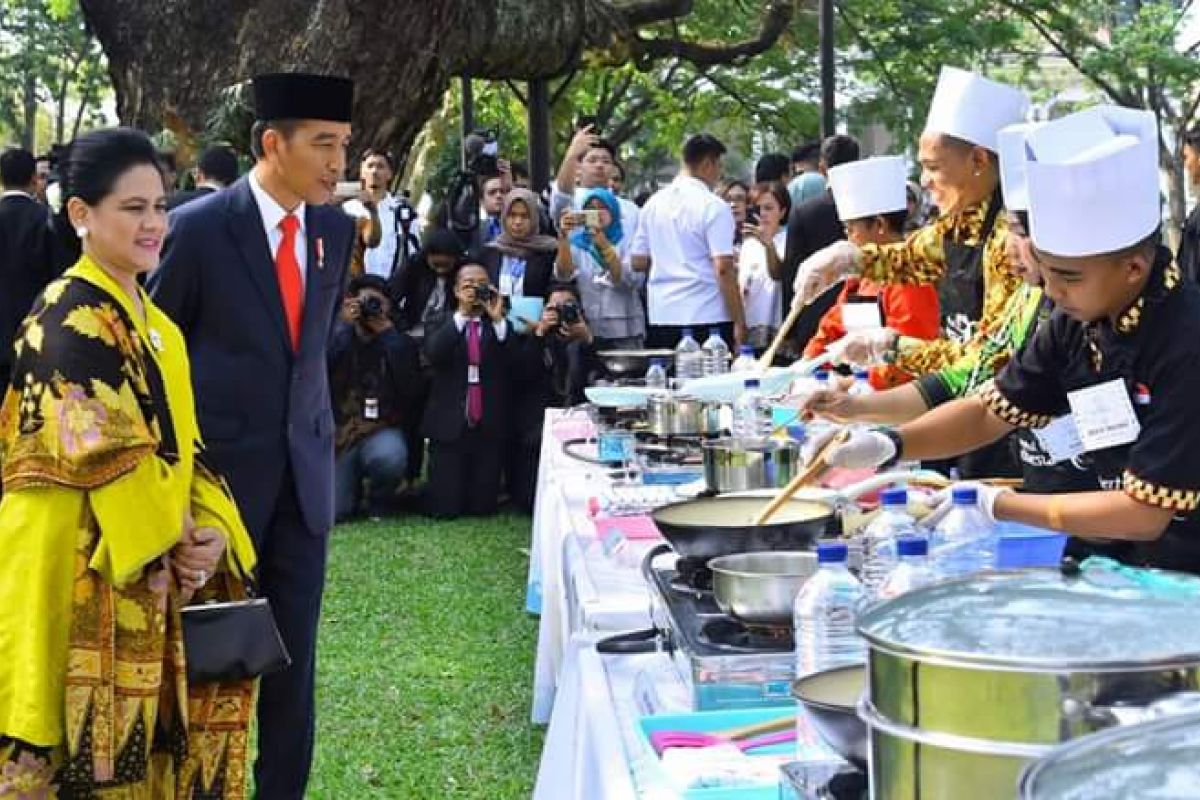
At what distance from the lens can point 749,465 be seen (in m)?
3.12

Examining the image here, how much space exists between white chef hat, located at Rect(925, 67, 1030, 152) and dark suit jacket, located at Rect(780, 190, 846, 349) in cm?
308

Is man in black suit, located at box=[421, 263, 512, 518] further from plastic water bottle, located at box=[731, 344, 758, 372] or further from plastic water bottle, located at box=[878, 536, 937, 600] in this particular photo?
plastic water bottle, located at box=[878, 536, 937, 600]

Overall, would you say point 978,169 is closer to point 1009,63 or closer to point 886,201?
point 886,201

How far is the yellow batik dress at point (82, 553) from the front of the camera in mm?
2545

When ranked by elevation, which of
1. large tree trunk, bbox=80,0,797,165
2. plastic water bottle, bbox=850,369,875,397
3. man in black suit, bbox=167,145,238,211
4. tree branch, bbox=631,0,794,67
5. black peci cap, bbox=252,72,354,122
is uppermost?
tree branch, bbox=631,0,794,67

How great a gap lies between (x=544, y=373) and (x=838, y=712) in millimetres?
6255

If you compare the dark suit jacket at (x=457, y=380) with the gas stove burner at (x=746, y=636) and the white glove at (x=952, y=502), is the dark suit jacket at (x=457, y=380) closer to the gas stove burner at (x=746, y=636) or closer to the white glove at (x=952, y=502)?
the white glove at (x=952, y=502)

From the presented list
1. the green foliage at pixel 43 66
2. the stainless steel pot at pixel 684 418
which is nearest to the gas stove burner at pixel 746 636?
the stainless steel pot at pixel 684 418

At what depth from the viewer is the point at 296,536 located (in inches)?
126

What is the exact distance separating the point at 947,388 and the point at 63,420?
1717 mm

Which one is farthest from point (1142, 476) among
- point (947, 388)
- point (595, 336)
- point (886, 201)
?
point (595, 336)

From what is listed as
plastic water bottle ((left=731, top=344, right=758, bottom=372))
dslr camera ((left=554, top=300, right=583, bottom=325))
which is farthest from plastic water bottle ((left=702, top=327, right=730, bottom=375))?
dslr camera ((left=554, top=300, right=583, bottom=325))

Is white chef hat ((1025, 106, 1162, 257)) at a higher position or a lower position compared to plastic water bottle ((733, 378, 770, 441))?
higher

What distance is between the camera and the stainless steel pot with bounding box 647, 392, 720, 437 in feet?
13.6
